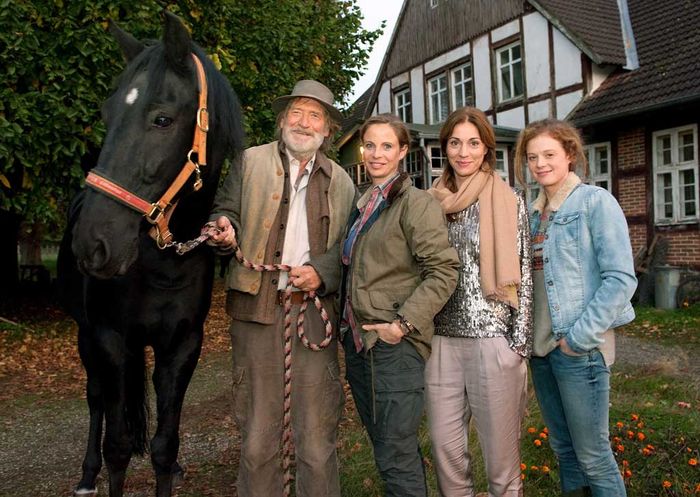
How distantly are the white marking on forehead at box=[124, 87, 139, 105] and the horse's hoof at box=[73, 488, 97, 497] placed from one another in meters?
2.42

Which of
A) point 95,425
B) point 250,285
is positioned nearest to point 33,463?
point 95,425

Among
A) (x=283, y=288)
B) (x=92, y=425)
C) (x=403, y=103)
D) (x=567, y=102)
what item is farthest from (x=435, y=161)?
(x=283, y=288)

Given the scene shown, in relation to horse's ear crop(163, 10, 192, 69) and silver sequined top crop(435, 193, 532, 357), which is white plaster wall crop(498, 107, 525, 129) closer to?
silver sequined top crop(435, 193, 532, 357)

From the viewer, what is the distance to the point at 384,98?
1908 cm

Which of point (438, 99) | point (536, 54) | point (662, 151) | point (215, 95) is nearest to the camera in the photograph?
point (215, 95)

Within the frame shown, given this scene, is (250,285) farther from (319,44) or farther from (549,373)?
(319,44)

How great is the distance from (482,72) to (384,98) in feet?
15.2

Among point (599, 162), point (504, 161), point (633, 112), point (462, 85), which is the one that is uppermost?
point (462, 85)

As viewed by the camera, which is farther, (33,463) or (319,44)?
(319,44)

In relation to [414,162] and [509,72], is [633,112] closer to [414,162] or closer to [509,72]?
[509,72]

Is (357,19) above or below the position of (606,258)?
above

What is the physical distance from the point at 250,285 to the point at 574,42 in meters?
11.8

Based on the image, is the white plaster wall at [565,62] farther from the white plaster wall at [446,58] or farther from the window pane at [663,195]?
the white plaster wall at [446,58]

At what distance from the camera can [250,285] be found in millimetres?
2609
